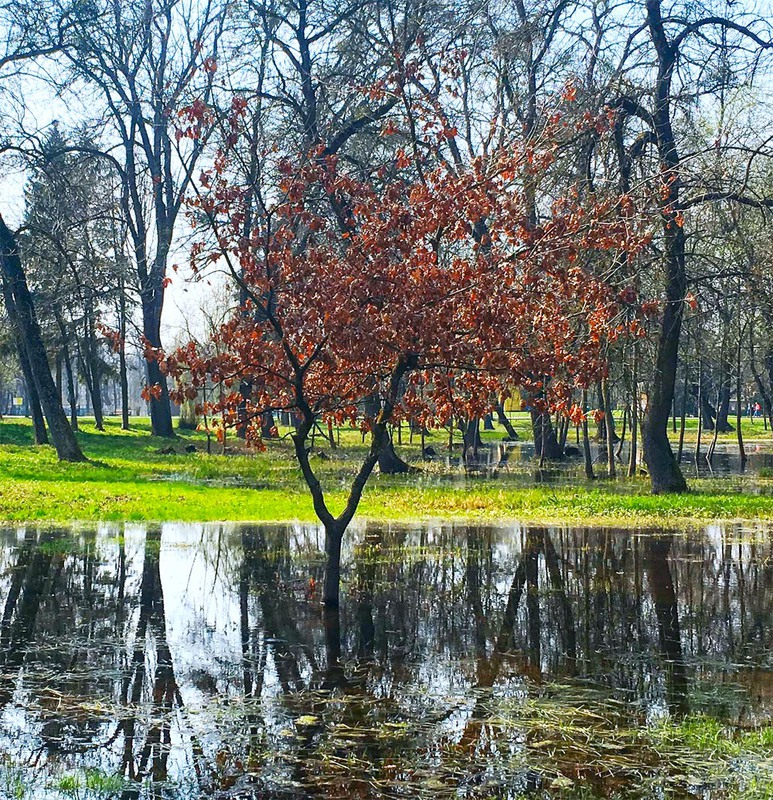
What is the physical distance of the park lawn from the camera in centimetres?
1830

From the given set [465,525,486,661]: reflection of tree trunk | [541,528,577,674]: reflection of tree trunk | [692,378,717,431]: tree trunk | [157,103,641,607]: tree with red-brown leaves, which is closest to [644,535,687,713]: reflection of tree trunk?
[541,528,577,674]: reflection of tree trunk

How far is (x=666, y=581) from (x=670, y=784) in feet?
21.9

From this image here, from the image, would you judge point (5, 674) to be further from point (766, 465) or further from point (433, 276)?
point (766, 465)

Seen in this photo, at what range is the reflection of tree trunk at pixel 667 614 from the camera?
7746 millimetres

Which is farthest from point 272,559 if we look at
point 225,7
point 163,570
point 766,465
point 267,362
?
point 766,465

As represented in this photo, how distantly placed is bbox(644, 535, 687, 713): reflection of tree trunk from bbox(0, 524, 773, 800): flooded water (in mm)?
39

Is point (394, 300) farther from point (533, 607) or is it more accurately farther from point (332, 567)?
point (533, 607)

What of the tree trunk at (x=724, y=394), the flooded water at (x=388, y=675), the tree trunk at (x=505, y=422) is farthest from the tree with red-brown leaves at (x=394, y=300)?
the tree trunk at (x=724, y=394)

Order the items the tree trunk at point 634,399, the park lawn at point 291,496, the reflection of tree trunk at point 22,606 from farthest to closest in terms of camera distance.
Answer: the tree trunk at point 634,399 < the park lawn at point 291,496 < the reflection of tree trunk at point 22,606

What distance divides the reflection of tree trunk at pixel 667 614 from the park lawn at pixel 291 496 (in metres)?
3.09

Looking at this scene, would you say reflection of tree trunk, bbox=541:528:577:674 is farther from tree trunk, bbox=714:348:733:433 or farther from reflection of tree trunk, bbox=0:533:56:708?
tree trunk, bbox=714:348:733:433

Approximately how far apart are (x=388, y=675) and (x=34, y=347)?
22317 mm

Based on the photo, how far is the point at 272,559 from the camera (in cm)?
1380

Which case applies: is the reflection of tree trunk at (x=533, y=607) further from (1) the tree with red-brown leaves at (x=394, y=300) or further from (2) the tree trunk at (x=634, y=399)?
(2) the tree trunk at (x=634, y=399)
